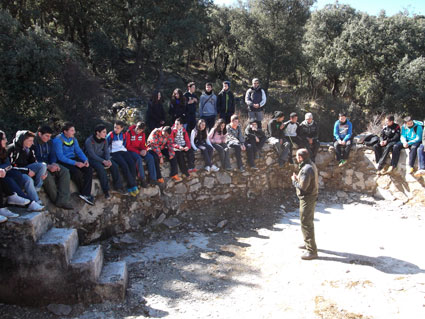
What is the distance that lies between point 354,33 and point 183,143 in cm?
1601

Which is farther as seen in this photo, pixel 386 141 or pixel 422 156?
pixel 386 141

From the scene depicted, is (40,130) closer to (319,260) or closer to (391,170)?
Answer: (319,260)

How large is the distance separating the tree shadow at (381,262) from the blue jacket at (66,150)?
4.42m

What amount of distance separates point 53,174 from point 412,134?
7.70 m

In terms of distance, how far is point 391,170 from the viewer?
788 cm

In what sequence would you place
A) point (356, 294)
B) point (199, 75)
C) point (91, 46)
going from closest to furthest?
point (356, 294) < point (91, 46) < point (199, 75)

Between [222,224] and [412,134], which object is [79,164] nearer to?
[222,224]

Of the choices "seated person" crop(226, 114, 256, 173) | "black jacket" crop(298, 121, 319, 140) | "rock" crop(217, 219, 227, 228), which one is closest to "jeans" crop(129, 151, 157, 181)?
"rock" crop(217, 219, 227, 228)

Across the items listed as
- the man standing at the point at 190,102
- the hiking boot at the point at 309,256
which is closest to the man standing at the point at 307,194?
the hiking boot at the point at 309,256

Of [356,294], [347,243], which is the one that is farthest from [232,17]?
[356,294]

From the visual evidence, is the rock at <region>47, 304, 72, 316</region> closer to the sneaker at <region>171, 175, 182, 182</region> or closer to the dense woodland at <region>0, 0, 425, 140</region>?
the sneaker at <region>171, 175, 182, 182</region>

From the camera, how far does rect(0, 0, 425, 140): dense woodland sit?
14.0 meters

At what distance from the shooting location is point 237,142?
24.6 feet

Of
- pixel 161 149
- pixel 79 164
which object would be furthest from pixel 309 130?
pixel 79 164
